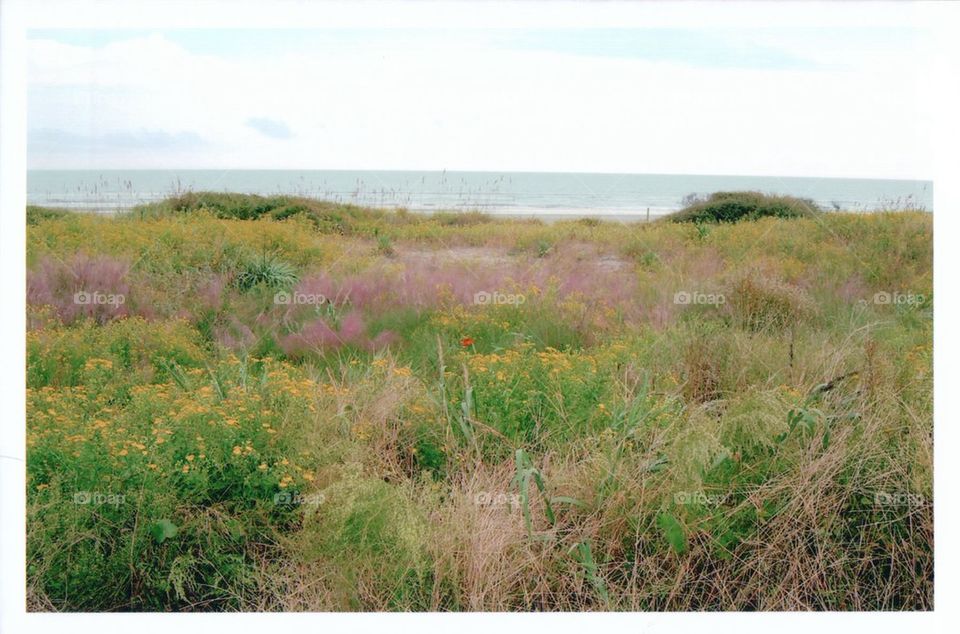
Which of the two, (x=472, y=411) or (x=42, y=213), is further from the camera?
(x=42, y=213)

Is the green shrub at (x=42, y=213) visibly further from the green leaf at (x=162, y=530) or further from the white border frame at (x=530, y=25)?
the green leaf at (x=162, y=530)

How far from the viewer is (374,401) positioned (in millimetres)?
4848

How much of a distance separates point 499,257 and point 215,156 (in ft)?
5.82

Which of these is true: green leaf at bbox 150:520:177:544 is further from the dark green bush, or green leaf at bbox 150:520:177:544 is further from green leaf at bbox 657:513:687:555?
the dark green bush

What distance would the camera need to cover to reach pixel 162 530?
4.24m

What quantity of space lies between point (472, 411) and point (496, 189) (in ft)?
4.35

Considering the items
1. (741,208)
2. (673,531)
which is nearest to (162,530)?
(673,531)

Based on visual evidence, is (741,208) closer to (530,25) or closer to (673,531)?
(530,25)

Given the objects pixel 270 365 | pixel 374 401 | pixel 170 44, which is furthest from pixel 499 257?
pixel 170 44

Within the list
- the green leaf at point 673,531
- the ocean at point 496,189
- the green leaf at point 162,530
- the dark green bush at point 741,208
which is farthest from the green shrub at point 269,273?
the green leaf at point 673,531

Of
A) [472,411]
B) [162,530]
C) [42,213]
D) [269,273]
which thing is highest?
[42,213]

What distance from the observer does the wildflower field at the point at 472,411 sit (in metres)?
4.32

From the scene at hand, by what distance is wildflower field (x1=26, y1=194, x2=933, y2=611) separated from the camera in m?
4.32

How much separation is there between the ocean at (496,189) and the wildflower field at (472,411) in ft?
0.36
